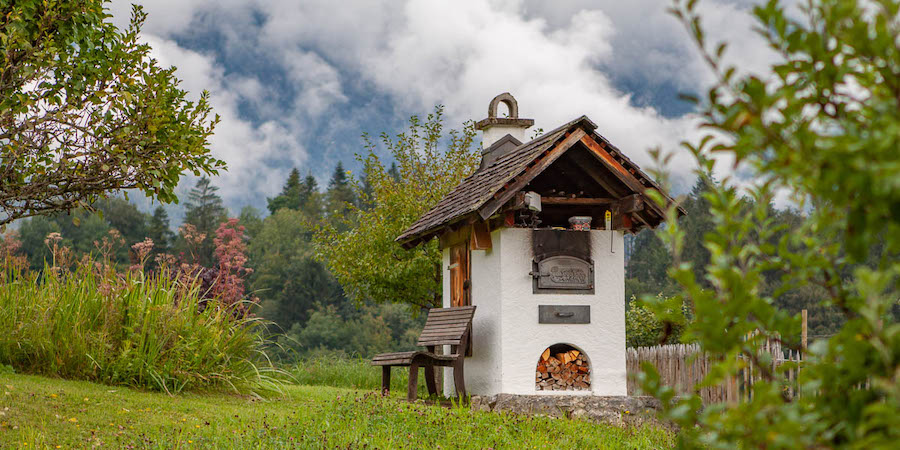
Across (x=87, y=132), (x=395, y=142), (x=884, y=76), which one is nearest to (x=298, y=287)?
(x=395, y=142)

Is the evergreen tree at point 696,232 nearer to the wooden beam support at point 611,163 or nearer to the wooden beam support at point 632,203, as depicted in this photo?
the wooden beam support at point 632,203

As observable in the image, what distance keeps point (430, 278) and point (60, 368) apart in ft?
28.9

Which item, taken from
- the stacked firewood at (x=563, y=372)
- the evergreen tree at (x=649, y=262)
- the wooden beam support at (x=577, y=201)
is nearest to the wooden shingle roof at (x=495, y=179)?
the wooden beam support at (x=577, y=201)

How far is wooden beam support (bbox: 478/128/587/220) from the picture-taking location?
994 centimetres

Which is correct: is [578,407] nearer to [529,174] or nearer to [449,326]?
[449,326]

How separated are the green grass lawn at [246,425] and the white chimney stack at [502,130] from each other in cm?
527

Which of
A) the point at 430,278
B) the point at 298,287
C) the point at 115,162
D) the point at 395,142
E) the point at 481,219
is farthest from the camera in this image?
the point at 298,287

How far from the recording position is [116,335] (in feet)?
33.2

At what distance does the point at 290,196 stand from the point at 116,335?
206 ft

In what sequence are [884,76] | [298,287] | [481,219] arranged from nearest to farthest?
[884,76] < [481,219] < [298,287]

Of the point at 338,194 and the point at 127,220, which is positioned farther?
the point at 338,194

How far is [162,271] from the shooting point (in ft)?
35.8

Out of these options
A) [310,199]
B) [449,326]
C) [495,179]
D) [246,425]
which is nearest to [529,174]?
[495,179]

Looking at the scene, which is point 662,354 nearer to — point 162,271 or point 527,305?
point 527,305
